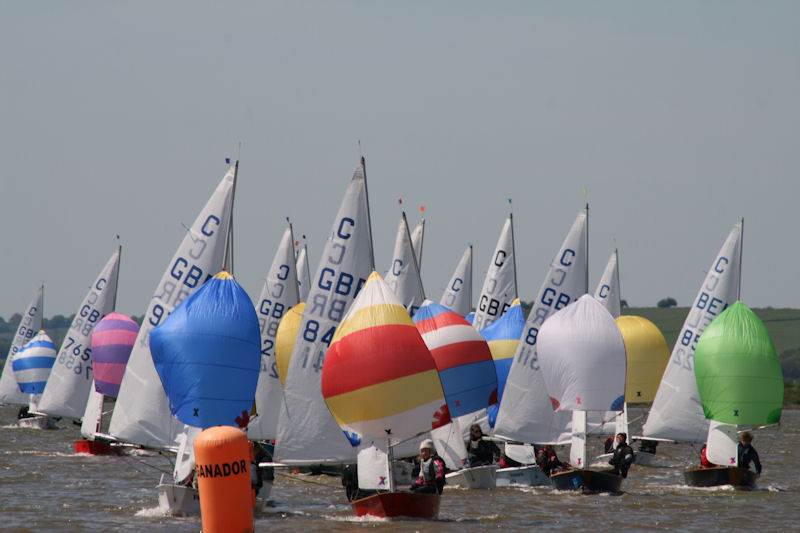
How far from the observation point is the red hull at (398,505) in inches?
763

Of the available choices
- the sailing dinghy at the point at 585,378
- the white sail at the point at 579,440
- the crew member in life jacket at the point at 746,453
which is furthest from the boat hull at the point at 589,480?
the crew member in life jacket at the point at 746,453

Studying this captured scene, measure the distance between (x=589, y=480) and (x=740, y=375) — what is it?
171 inches

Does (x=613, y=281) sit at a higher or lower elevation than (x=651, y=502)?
higher

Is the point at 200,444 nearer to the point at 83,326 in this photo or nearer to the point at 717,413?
the point at 717,413

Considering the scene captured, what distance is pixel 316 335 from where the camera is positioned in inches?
861

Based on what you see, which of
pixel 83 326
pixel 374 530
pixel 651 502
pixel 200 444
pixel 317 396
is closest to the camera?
pixel 200 444

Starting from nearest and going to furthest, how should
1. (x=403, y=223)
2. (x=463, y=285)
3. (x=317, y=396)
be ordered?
(x=317, y=396), (x=403, y=223), (x=463, y=285)

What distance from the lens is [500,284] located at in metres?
38.6

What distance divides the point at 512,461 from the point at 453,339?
176 inches

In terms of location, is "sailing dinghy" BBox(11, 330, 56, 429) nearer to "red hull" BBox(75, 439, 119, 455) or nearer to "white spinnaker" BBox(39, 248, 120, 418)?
"white spinnaker" BBox(39, 248, 120, 418)

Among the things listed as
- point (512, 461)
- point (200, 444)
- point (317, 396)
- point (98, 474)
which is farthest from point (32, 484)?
point (200, 444)

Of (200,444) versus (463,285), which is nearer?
(200,444)

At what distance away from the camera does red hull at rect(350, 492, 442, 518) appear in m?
19.4

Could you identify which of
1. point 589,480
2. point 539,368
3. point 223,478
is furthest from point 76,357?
point 223,478
